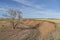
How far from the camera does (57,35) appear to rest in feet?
55.4

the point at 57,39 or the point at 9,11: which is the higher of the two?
the point at 9,11

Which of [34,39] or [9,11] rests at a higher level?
[9,11]

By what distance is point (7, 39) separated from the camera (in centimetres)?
1669

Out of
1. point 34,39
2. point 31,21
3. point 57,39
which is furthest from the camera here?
point 31,21

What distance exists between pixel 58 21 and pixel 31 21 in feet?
50.2

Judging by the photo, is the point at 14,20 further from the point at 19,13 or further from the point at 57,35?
the point at 57,35

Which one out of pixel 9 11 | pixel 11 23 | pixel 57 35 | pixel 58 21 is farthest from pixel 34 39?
Answer: pixel 11 23

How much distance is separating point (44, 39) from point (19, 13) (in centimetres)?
1375

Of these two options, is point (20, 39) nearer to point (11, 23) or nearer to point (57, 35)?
point (57, 35)

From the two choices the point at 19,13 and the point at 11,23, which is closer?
the point at 19,13

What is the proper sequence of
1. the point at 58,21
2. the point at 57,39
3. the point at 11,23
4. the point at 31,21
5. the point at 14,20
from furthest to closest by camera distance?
the point at 31,21 < the point at 11,23 < the point at 14,20 < the point at 58,21 < the point at 57,39

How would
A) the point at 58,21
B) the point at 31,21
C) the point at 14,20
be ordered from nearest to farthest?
the point at 58,21 → the point at 14,20 → the point at 31,21

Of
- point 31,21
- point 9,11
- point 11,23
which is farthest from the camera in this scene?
point 31,21

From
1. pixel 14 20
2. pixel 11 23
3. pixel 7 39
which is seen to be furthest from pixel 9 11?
pixel 7 39
